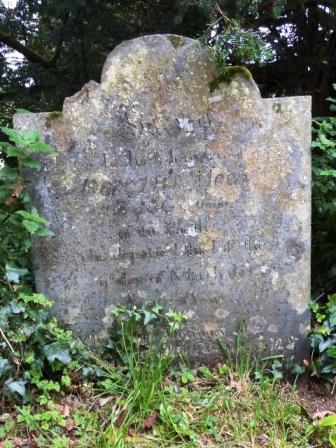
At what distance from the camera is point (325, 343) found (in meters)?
3.00

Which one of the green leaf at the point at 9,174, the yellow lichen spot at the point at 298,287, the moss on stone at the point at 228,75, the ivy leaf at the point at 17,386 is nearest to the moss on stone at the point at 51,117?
the green leaf at the point at 9,174

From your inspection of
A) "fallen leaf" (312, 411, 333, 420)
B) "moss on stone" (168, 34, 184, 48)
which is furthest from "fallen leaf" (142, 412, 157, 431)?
"moss on stone" (168, 34, 184, 48)

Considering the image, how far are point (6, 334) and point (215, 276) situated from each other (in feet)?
4.20

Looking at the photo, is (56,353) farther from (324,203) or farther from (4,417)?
(324,203)

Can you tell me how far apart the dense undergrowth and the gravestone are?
0.14 m

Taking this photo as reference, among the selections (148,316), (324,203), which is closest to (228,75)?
(324,203)

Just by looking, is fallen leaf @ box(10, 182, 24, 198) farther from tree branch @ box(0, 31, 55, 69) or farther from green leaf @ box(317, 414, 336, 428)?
tree branch @ box(0, 31, 55, 69)

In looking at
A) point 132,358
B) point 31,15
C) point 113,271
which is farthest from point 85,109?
point 31,15

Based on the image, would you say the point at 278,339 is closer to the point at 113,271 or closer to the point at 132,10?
the point at 113,271

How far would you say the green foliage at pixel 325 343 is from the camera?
298 centimetres

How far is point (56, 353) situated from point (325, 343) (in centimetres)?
160

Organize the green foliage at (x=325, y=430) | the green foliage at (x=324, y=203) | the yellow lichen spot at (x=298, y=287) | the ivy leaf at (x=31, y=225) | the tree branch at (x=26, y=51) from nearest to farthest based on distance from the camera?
the green foliage at (x=325, y=430), the ivy leaf at (x=31, y=225), the yellow lichen spot at (x=298, y=287), the green foliage at (x=324, y=203), the tree branch at (x=26, y=51)

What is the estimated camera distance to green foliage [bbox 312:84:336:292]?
3354 millimetres

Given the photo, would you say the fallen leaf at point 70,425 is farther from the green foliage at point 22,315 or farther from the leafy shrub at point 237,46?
the leafy shrub at point 237,46
